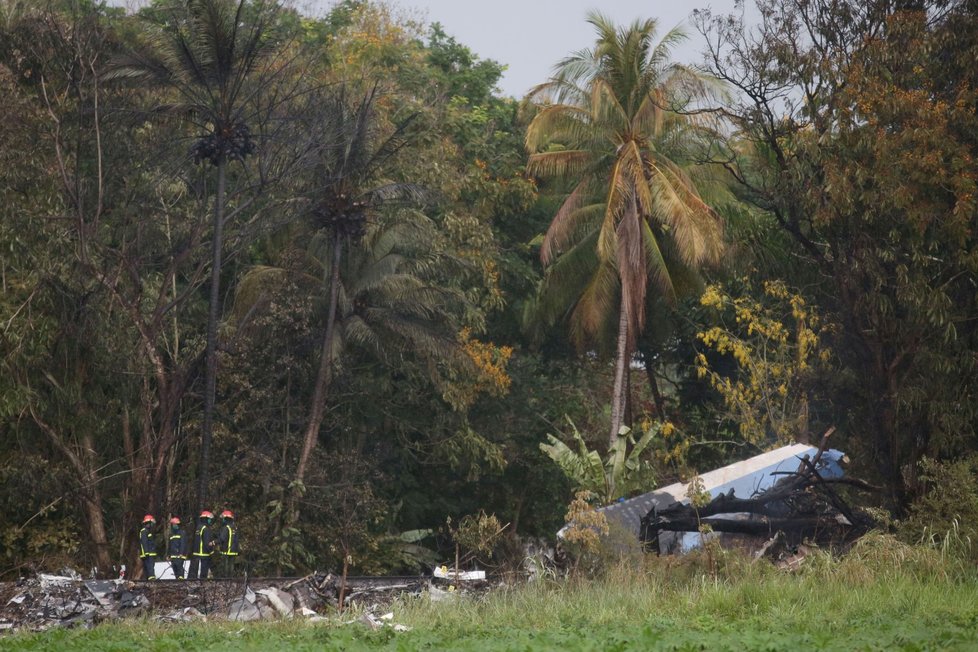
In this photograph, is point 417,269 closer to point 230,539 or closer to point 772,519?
point 230,539

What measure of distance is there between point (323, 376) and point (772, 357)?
38.1 feet

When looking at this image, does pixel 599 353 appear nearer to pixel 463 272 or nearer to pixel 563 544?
pixel 463 272

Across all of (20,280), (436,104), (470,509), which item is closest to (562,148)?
(436,104)

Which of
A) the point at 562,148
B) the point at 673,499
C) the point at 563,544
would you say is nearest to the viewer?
the point at 563,544

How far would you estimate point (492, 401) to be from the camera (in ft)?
111

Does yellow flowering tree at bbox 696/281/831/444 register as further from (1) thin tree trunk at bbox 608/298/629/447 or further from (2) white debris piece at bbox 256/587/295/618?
(2) white debris piece at bbox 256/587/295/618

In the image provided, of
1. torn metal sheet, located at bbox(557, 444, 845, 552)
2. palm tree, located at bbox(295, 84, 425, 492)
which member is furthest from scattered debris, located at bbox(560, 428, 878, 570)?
palm tree, located at bbox(295, 84, 425, 492)

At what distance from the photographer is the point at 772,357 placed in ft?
105

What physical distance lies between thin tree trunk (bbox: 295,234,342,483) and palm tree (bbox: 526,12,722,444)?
511cm

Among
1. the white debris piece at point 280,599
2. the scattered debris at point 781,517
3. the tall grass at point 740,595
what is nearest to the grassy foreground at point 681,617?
the tall grass at point 740,595

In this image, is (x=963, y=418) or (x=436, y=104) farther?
(x=436, y=104)

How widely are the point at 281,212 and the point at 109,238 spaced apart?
3735mm

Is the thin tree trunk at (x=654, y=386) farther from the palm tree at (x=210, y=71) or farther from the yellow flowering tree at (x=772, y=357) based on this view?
the palm tree at (x=210, y=71)

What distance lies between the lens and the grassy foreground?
38.6 feet
